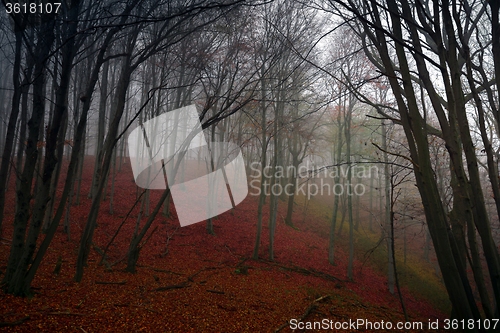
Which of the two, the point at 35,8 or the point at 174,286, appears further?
the point at 174,286

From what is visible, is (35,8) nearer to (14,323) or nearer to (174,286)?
(14,323)

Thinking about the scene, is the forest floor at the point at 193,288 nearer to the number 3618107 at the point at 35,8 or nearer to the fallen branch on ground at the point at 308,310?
the fallen branch on ground at the point at 308,310

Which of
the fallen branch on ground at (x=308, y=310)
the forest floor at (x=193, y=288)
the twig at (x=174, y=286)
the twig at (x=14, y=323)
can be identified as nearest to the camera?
the twig at (x=14, y=323)

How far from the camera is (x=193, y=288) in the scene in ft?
19.5

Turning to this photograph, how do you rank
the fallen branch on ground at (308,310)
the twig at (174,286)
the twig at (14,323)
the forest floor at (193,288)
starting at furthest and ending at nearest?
the twig at (174,286) → the fallen branch on ground at (308,310) → the forest floor at (193,288) → the twig at (14,323)

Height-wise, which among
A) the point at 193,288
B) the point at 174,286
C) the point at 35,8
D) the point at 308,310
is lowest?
the point at 308,310

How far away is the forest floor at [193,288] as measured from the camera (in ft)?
12.5

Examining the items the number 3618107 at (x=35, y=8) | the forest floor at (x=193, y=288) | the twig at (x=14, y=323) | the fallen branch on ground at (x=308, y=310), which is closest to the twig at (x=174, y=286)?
the forest floor at (x=193, y=288)

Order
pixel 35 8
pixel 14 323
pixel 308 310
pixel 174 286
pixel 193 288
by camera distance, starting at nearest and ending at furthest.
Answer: pixel 14 323
pixel 35 8
pixel 308 310
pixel 174 286
pixel 193 288

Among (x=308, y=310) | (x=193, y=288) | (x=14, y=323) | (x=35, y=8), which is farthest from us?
(x=193, y=288)

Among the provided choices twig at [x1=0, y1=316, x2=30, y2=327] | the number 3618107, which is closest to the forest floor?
twig at [x1=0, y1=316, x2=30, y2=327]

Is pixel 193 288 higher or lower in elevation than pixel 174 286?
lower

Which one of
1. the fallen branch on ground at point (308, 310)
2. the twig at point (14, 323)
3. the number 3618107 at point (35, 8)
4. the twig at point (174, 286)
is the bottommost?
the fallen branch on ground at point (308, 310)

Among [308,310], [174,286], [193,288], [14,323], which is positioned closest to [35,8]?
[14,323]
